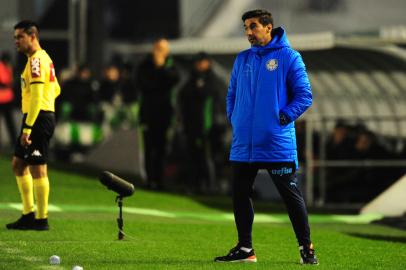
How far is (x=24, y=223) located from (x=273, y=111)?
3.40 meters

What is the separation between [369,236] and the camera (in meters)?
15.1

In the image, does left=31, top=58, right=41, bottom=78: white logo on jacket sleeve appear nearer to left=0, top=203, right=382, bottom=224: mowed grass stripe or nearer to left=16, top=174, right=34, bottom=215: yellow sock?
left=16, top=174, right=34, bottom=215: yellow sock

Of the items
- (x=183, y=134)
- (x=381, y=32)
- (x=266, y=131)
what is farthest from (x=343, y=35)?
(x=266, y=131)

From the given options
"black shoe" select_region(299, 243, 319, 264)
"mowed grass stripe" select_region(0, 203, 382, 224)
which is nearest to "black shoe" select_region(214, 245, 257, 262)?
"black shoe" select_region(299, 243, 319, 264)

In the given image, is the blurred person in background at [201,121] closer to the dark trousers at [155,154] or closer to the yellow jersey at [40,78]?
the dark trousers at [155,154]

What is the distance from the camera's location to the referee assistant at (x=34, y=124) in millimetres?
13352

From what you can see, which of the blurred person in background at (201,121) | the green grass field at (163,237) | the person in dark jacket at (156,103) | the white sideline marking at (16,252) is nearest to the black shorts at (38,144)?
the green grass field at (163,237)

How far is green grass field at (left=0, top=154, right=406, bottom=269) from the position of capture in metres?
11.5

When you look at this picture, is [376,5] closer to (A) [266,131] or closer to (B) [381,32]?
(B) [381,32]

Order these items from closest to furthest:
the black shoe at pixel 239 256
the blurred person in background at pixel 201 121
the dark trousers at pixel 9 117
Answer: the black shoe at pixel 239 256, the blurred person in background at pixel 201 121, the dark trousers at pixel 9 117

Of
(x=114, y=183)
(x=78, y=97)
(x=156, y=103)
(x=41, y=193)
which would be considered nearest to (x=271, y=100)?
(x=114, y=183)

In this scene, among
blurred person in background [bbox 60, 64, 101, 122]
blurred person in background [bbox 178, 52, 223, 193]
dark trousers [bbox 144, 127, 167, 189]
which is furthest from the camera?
blurred person in background [bbox 60, 64, 101, 122]

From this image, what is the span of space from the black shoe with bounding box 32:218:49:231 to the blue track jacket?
2945 mm

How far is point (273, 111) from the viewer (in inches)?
439
